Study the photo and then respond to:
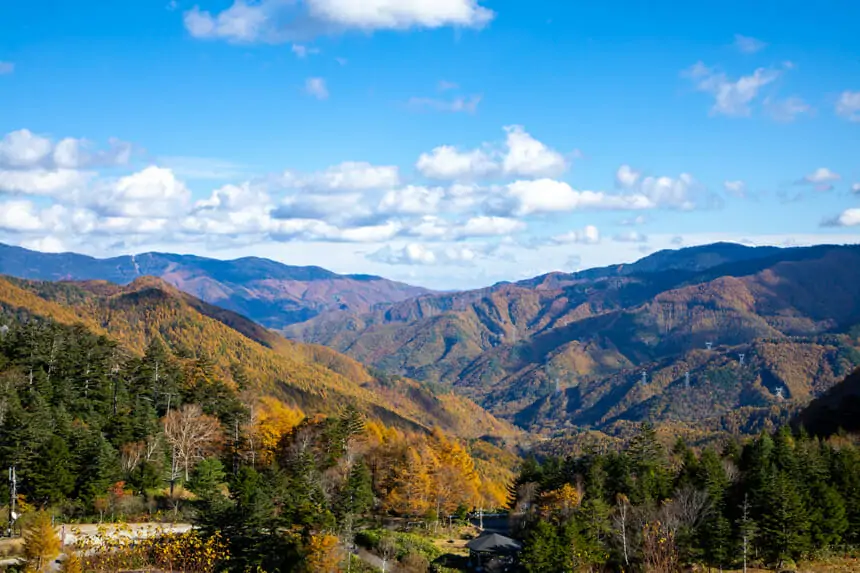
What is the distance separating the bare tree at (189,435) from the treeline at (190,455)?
19 cm

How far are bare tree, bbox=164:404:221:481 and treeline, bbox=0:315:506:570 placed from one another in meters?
0.19

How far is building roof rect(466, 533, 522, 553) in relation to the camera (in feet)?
195

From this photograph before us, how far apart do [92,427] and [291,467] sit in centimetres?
2003

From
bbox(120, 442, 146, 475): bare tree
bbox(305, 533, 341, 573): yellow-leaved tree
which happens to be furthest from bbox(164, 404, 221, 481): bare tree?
bbox(305, 533, 341, 573): yellow-leaved tree

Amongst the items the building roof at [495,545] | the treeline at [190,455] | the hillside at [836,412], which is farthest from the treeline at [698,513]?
the hillside at [836,412]

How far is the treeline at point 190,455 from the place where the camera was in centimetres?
5500

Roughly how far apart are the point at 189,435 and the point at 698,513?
4968cm

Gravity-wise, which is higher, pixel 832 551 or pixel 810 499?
pixel 810 499

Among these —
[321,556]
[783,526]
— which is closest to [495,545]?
[321,556]

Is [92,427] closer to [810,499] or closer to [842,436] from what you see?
[810,499]

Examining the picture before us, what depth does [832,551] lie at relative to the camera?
5931 centimetres

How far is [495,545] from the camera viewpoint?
59.7 metres

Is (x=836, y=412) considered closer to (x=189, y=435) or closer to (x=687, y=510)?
(x=687, y=510)

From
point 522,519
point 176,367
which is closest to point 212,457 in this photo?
point 176,367
